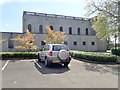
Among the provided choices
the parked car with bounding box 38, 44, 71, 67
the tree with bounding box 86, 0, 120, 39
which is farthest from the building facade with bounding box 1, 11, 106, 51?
the parked car with bounding box 38, 44, 71, 67

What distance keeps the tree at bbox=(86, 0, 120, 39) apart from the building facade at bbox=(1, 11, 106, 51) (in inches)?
547

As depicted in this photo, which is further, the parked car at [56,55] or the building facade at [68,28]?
the building facade at [68,28]

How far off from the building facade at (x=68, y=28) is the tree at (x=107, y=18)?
13900 millimetres

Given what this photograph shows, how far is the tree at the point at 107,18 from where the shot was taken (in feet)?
76.4

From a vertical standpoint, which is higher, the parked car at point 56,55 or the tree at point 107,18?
the tree at point 107,18

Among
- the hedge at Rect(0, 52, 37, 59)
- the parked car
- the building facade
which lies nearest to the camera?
the parked car

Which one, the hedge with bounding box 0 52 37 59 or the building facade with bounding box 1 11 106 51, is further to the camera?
the building facade with bounding box 1 11 106 51

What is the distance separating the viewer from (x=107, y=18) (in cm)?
2372

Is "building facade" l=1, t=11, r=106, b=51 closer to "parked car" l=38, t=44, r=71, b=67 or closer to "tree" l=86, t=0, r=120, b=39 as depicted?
"tree" l=86, t=0, r=120, b=39

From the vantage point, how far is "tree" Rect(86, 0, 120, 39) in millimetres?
23297

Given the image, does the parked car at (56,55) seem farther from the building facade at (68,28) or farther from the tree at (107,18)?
the building facade at (68,28)

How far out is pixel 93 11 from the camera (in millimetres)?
25578

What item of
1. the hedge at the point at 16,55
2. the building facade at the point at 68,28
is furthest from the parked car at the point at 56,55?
the building facade at the point at 68,28

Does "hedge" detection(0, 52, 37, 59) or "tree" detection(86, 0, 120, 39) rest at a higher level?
"tree" detection(86, 0, 120, 39)
